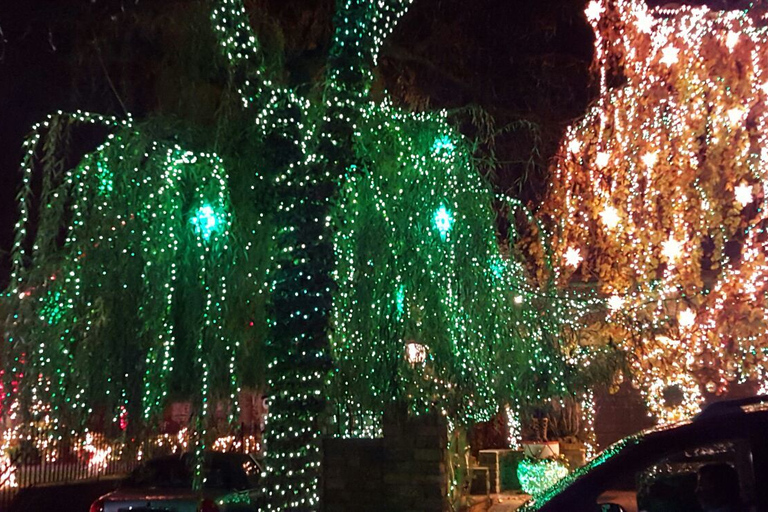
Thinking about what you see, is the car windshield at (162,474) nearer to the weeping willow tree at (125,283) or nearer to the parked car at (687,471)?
the weeping willow tree at (125,283)

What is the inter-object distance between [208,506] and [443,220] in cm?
368

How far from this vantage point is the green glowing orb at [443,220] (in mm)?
8258

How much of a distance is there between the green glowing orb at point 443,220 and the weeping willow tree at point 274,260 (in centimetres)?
1

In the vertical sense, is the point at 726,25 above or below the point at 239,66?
above

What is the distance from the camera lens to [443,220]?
8305mm

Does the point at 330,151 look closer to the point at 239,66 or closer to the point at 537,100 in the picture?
the point at 239,66

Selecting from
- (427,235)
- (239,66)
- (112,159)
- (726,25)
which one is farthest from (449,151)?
(726,25)

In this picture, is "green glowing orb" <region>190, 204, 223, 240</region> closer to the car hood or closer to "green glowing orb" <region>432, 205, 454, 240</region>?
"green glowing orb" <region>432, 205, 454, 240</region>

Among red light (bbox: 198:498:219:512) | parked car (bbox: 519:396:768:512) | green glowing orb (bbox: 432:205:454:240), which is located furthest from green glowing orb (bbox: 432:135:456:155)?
parked car (bbox: 519:396:768:512)

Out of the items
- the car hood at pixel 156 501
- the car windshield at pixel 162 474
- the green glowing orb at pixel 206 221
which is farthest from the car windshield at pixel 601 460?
the car windshield at pixel 162 474

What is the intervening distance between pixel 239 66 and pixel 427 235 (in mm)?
2471

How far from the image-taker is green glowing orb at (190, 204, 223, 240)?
797 cm

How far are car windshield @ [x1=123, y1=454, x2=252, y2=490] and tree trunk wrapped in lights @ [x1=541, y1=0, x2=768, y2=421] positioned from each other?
482 cm

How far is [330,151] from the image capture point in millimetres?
7988
